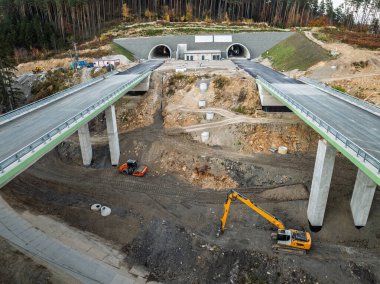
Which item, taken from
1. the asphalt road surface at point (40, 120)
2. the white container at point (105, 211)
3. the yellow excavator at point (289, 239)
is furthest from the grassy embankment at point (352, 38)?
the white container at point (105, 211)

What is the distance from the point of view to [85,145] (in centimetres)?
3528

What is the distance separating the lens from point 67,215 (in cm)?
2652

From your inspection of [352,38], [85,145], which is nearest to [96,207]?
[85,145]

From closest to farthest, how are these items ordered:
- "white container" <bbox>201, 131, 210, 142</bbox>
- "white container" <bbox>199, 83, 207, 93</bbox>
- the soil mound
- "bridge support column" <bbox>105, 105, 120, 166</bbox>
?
the soil mound, "bridge support column" <bbox>105, 105, 120, 166</bbox>, "white container" <bbox>201, 131, 210, 142</bbox>, "white container" <bbox>199, 83, 207, 93</bbox>

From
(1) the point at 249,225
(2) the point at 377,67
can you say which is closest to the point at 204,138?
(1) the point at 249,225

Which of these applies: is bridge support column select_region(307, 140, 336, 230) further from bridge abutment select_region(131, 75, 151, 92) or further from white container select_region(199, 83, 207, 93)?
bridge abutment select_region(131, 75, 151, 92)

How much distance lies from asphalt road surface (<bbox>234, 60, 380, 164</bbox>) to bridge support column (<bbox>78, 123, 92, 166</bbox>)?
2475cm

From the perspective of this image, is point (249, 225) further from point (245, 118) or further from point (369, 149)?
point (245, 118)

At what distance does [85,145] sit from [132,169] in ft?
22.9

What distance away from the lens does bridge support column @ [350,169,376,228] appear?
74.9 ft

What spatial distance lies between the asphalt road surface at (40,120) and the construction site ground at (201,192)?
7.81m

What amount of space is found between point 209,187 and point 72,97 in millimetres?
18988

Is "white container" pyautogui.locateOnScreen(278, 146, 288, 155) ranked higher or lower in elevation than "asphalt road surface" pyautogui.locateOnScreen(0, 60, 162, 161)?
lower

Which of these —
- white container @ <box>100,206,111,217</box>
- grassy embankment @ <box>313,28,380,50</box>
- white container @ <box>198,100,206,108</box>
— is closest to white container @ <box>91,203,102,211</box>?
white container @ <box>100,206,111,217</box>
